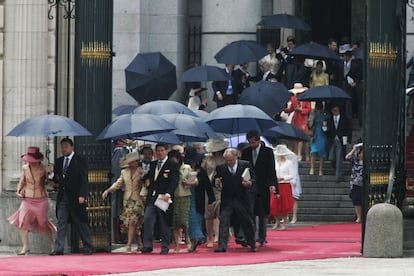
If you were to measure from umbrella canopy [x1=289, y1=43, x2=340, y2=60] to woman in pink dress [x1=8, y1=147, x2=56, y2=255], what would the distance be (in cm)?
1247

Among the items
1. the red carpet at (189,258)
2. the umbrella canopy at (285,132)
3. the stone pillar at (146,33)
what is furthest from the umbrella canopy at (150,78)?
the red carpet at (189,258)

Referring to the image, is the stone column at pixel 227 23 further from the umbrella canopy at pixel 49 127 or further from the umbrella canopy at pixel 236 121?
the umbrella canopy at pixel 49 127

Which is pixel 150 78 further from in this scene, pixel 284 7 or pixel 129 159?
pixel 129 159

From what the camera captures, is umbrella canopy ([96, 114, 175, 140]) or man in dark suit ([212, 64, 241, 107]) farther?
man in dark suit ([212, 64, 241, 107])

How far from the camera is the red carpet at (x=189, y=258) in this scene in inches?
1160

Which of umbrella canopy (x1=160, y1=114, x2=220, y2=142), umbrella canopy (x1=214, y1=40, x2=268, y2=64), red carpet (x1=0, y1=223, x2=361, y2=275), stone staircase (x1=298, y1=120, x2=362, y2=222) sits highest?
umbrella canopy (x1=214, y1=40, x2=268, y2=64)

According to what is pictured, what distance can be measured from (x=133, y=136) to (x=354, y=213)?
8.12 metres

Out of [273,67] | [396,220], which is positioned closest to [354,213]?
[273,67]

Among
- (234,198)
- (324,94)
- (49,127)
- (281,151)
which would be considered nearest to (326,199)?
(281,151)

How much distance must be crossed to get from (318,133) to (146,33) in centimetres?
658

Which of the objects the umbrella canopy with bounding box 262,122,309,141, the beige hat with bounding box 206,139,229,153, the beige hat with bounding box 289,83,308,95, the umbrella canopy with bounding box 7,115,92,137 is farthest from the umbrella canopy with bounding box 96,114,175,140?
the beige hat with bounding box 289,83,308,95

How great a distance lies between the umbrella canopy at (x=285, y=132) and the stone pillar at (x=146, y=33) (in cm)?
783

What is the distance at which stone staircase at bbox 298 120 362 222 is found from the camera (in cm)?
4034

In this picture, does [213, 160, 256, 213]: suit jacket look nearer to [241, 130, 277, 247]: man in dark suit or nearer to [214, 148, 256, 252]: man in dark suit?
[214, 148, 256, 252]: man in dark suit
